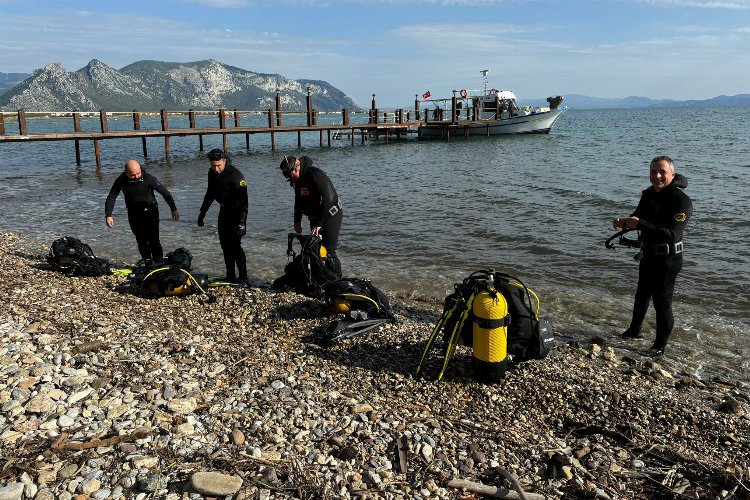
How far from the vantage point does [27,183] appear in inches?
875

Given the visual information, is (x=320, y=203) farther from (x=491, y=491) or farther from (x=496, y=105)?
(x=496, y=105)

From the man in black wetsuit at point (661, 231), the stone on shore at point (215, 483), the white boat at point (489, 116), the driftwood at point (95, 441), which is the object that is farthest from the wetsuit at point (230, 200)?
the white boat at point (489, 116)

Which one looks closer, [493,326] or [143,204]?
[493,326]

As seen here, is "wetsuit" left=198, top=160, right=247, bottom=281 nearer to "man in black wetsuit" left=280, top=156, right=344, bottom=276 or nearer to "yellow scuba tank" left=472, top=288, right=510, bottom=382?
"man in black wetsuit" left=280, top=156, right=344, bottom=276

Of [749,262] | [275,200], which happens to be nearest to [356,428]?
[749,262]

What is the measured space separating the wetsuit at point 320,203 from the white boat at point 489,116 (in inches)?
1588

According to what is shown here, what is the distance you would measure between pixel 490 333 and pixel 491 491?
1588 mm

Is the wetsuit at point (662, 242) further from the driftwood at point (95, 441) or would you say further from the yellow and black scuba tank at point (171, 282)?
the yellow and black scuba tank at point (171, 282)

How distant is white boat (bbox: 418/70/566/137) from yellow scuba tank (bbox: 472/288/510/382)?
43.1m

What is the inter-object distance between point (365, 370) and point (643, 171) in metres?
22.4

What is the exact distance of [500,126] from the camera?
47656 millimetres

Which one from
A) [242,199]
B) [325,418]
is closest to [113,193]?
[242,199]

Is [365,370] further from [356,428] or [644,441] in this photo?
[644,441]

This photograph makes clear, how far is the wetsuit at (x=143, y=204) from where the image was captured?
802 cm
